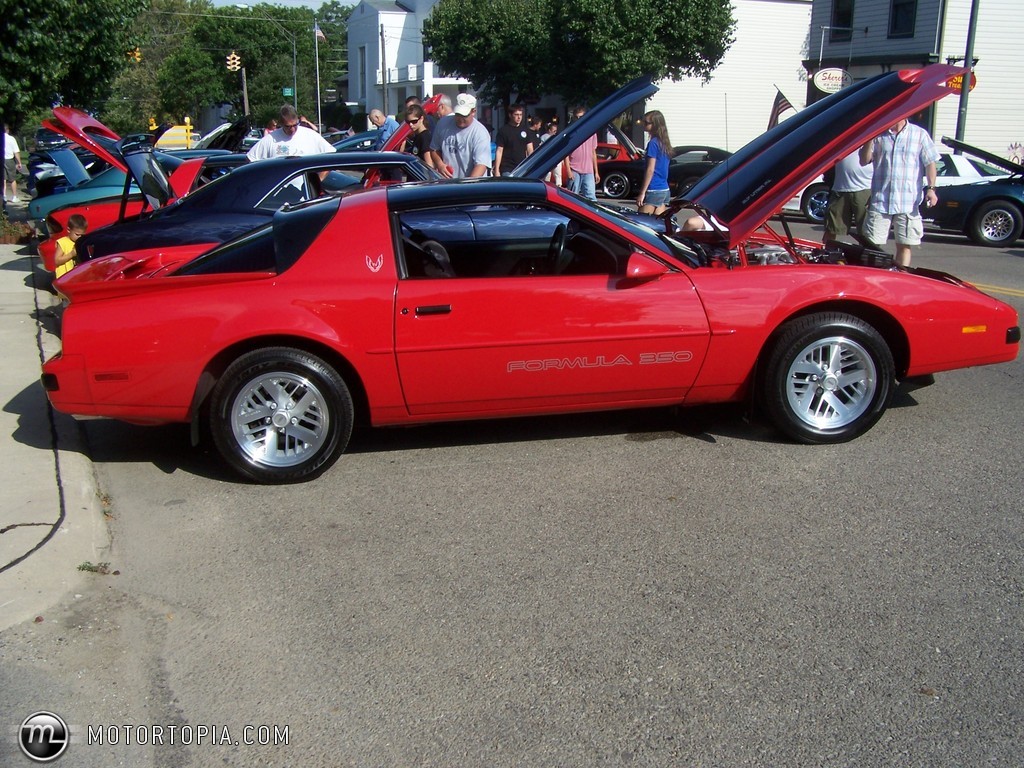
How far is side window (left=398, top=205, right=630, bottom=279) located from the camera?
5.06 metres

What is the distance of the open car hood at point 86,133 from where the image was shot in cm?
871

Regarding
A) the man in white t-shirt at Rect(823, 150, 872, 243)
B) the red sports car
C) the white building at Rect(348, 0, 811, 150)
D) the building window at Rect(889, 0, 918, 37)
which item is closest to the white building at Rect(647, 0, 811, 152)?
the white building at Rect(348, 0, 811, 150)

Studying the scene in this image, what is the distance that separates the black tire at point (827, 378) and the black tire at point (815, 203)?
1297 cm

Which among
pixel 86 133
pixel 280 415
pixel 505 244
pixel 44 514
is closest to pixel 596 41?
pixel 86 133

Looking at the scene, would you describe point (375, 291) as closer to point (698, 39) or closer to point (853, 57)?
point (853, 57)

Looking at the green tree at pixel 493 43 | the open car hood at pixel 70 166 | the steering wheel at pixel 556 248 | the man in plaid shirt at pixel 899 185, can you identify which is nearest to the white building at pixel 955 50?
the green tree at pixel 493 43

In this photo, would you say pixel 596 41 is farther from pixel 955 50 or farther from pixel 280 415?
pixel 280 415

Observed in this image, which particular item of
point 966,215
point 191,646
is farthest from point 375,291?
point 966,215

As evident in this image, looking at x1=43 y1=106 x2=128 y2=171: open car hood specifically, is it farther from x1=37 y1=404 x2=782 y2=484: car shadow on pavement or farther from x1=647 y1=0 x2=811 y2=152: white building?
x1=647 y1=0 x2=811 y2=152: white building

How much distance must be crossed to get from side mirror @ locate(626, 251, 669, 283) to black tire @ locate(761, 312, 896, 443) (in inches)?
29.5

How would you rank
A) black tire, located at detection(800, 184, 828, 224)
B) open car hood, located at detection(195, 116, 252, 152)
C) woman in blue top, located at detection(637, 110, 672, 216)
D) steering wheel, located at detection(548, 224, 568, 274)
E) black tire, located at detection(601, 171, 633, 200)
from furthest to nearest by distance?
1. black tire, located at detection(601, 171, 633, 200)
2. black tire, located at detection(800, 184, 828, 224)
3. open car hood, located at detection(195, 116, 252, 152)
4. woman in blue top, located at detection(637, 110, 672, 216)
5. steering wheel, located at detection(548, 224, 568, 274)

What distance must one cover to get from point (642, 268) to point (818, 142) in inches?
55.3

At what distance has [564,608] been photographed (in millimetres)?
3564

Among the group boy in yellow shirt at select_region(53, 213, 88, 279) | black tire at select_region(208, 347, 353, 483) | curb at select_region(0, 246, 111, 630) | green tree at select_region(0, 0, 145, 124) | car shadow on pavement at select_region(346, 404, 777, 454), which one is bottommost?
curb at select_region(0, 246, 111, 630)
